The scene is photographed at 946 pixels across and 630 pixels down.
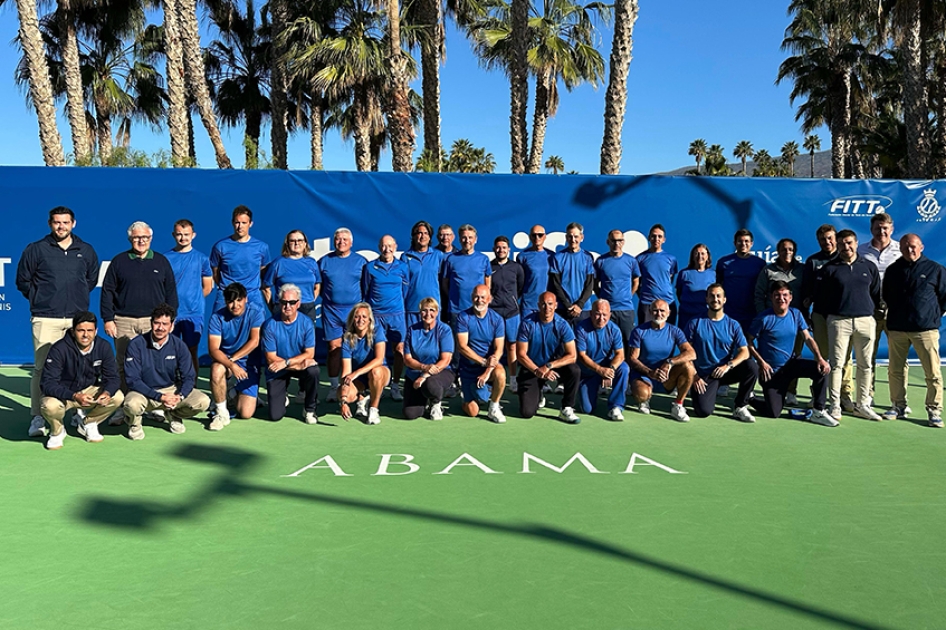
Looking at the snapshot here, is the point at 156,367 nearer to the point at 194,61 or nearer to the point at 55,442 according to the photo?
the point at 55,442

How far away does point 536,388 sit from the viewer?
6848 mm

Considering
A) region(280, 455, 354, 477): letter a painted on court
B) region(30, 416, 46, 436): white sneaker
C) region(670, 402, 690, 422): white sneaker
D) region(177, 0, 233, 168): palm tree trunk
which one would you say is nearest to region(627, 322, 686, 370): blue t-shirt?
region(670, 402, 690, 422): white sneaker

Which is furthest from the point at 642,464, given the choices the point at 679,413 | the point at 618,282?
the point at 618,282

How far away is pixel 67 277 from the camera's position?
6.02m

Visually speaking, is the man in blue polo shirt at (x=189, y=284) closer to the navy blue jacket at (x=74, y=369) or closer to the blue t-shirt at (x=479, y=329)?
the navy blue jacket at (x=74, y=369)

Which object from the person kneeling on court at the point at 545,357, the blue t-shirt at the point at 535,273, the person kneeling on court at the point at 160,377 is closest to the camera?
the person kneeling on court at the point at 160,377

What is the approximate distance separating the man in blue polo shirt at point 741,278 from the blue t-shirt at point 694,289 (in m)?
0.16

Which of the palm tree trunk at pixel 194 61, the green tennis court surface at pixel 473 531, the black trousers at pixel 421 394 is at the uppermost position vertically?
the palm tree trunk at pixel 194 61

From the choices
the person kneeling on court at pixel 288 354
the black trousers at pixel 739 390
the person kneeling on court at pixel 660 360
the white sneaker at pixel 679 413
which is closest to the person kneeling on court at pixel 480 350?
the person kneeling on court at pixel 660 360

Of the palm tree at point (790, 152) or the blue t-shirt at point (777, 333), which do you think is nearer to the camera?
the blue t-shirt at point (777, 333)

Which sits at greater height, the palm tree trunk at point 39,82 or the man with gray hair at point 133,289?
the palm tree trunk at point 39,82

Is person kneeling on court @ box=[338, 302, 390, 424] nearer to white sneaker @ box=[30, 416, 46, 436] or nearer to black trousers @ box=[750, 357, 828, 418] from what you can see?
white sneaker @ box=[30, 416, 46, 436]

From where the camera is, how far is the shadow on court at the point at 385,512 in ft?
10.9

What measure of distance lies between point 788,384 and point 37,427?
6.36 m
